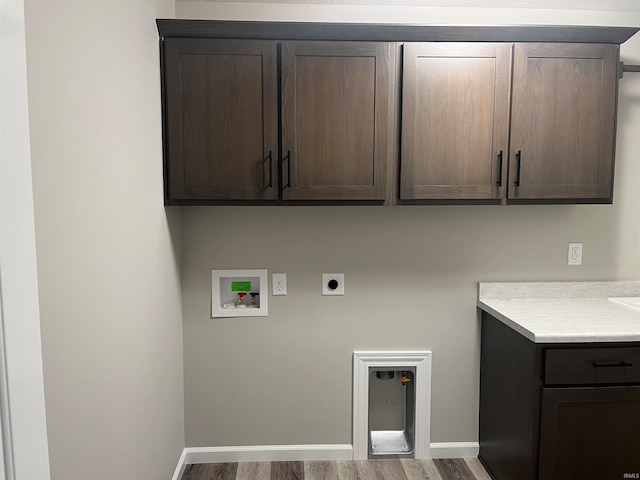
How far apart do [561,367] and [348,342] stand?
102cm

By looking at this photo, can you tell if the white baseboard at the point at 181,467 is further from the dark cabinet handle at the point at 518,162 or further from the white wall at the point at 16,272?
the dark cabinet handle at the point at 518,162

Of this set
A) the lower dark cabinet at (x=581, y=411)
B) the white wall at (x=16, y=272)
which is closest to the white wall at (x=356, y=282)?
the lower dark cabinet at (x=581, y=411)

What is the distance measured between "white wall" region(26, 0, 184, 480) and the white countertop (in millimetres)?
1595

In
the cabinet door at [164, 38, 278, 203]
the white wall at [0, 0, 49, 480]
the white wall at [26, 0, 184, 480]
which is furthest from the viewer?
the cabinet door at [164, 38, 278, 203]

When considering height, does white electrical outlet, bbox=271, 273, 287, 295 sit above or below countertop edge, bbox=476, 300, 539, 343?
above

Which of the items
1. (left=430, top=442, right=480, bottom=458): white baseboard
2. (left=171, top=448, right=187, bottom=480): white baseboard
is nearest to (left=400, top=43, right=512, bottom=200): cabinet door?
(left=430, top=442, right=480, bottom=458): white baseboard

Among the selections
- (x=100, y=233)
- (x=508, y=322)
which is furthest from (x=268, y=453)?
(x=100, y=233)

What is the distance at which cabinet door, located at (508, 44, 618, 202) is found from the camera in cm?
207

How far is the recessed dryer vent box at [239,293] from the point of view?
2404 mm

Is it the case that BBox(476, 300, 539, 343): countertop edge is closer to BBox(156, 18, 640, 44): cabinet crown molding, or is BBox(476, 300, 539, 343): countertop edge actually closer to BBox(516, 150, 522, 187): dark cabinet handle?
BBox(516, 150, 522, 187): dark cabinet handle

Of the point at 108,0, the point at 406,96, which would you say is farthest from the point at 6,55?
the point at 406,96

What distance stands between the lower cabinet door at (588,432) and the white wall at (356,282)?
2.03ft

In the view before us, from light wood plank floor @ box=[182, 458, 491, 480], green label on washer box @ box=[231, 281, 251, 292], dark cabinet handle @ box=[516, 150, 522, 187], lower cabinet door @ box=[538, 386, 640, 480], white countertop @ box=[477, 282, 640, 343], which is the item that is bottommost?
light wood plank floor @ box=[182, 458, 491, 480]

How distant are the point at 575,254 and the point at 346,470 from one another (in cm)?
169
